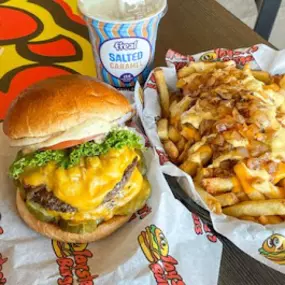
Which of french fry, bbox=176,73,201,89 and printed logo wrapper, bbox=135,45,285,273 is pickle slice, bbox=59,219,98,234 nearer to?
printed logo wrapper, bbox=135,45,285,273

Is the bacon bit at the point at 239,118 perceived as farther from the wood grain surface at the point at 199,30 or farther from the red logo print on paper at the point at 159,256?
the wood grain surface at the point at 199,30

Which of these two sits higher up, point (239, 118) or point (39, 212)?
point (239, 118)

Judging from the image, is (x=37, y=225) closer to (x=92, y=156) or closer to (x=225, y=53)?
(x=92, y=156)

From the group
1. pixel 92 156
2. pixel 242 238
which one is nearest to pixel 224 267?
pixel 242 238

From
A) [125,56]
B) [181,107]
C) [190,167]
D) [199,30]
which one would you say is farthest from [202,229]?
[199,30]

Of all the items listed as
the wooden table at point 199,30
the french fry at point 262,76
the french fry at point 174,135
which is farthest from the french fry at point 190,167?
the wooden table at point 199,30

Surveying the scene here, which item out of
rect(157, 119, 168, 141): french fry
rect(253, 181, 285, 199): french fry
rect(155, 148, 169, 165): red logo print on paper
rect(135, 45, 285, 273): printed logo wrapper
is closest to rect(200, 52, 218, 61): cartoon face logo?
rect(135, 45, 285, 273): printed logo wrapper

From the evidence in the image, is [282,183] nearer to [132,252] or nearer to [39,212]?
[132,252]
